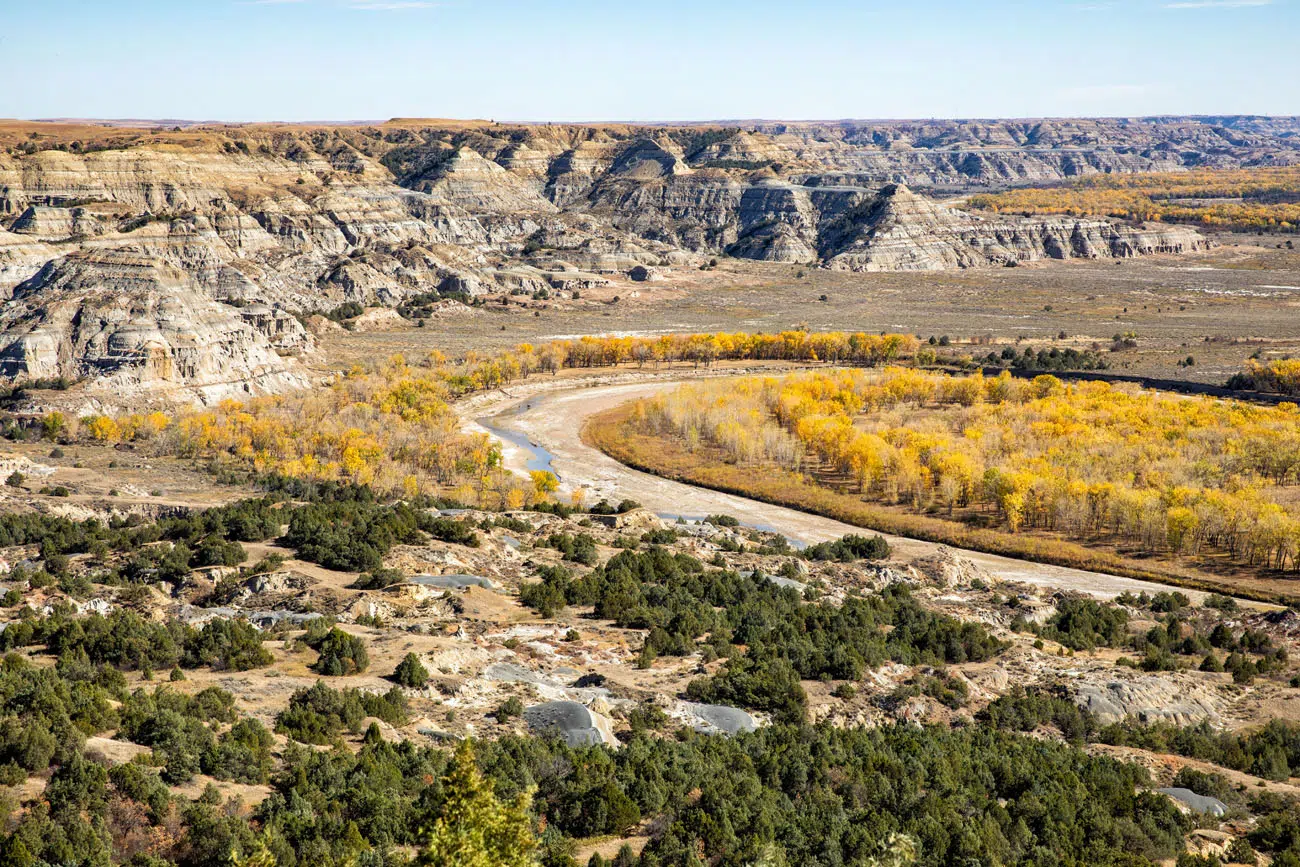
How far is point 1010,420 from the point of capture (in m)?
107

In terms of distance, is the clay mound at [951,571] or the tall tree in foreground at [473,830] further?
the clay mound at [951,571]

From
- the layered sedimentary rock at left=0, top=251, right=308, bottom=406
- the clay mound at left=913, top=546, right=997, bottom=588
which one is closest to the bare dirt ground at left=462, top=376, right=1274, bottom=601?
the clay mound at left=913, top=546, right=997, bottom=588

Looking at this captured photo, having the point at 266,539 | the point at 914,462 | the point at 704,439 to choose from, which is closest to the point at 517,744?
the point at 266,539

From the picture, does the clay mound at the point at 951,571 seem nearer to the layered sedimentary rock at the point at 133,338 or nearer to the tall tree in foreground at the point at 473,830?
the tall tree in foreground at the point at 473,830

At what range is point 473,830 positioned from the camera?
19266 mm

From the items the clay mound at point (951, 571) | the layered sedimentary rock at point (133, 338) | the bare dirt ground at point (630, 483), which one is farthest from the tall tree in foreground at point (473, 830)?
the layered sedimentary rock at point (133, 338)

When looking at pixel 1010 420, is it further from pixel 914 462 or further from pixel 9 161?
pixel 9 161

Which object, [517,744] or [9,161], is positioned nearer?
[517,744]

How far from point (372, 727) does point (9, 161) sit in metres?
199

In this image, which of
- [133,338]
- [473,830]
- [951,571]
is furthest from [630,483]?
[473,830]

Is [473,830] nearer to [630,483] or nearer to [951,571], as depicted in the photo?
[951,571]

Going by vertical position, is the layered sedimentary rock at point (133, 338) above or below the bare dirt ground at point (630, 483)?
above

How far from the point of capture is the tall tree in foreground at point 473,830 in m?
19.2

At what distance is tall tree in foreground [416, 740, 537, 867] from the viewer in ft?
62.9
